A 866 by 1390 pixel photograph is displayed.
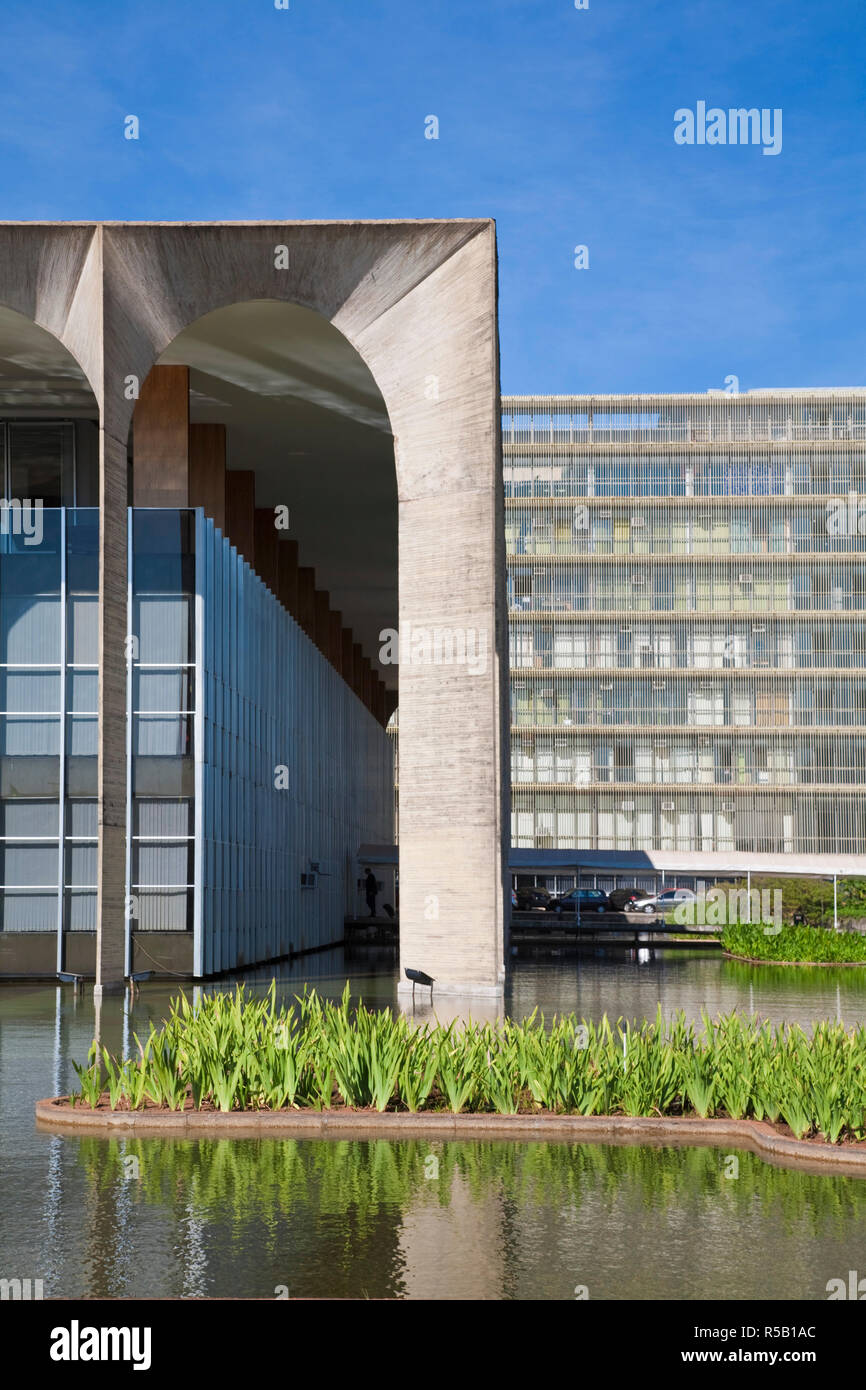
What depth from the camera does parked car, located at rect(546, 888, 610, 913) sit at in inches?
2434

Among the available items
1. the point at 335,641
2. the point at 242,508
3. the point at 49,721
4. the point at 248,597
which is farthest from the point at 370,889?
the point at 49,721

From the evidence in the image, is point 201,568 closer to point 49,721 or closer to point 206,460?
point 49,721

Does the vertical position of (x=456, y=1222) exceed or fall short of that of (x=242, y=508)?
it falls short

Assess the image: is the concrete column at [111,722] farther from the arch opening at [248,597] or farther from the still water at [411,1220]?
the still water at [411,1220]

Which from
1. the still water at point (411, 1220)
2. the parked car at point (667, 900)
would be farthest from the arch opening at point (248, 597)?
the parked car at point (667, 900)

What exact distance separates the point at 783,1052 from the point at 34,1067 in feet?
22.3

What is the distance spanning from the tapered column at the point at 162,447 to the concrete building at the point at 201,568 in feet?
0.15

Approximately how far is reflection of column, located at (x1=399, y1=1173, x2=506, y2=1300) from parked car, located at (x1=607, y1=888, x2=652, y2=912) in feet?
184

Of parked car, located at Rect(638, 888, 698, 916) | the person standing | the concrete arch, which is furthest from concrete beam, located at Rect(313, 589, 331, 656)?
parked car, located at Rect(638, 888, 698, 916)

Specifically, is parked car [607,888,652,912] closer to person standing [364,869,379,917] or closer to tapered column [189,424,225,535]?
person standing [364,869,379,917]

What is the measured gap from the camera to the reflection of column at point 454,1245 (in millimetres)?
6273

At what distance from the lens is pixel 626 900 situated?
66562 mm

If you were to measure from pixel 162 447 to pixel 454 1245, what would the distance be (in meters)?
22.6

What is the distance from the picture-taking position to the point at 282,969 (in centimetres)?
3020
